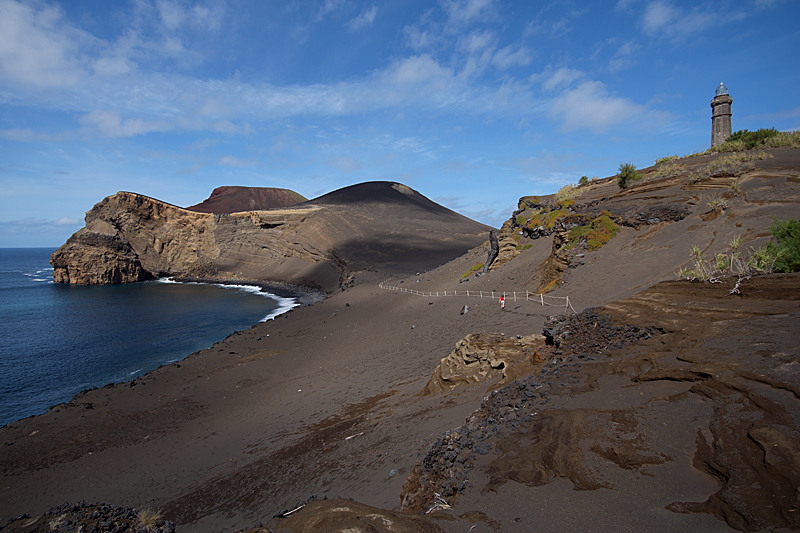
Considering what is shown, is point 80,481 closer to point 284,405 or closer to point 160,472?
point 160,472

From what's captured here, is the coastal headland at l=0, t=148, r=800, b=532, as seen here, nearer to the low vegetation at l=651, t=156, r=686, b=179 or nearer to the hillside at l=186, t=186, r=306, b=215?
the low vegetation at l=651, t=156, r=686, b=179

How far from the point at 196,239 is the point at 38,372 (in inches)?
2080

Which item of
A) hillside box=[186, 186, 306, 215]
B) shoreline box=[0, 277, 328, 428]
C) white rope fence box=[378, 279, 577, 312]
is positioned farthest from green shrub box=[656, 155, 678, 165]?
hillside box=[186, 186, 306, 215]

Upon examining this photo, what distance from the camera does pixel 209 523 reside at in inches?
275

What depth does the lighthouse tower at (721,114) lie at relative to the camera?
23.9 m

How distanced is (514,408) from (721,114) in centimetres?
2821

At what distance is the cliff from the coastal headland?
33659mm

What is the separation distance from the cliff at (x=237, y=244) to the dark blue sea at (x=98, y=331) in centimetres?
846

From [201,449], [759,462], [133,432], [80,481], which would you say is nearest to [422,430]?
[759,462]

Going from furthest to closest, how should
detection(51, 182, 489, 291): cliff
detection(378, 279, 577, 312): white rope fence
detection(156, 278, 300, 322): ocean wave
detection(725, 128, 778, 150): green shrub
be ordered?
1. detection(51, 182, 489, 291): cliff
2. detection(156, 278, 300, 322): ocean wave
3. detection(725, 128, 778, 150): green shrub
4. detection(378, 279, 577, 312): white rope fence

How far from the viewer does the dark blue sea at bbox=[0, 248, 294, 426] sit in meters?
18.0

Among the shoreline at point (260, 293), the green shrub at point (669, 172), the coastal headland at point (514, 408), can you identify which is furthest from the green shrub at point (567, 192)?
the shoreline at point (260, 293)

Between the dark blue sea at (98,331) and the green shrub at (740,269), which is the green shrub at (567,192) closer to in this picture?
the green shrub at (740,269)

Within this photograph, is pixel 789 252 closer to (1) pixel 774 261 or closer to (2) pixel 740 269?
(1) pixel 774 261
